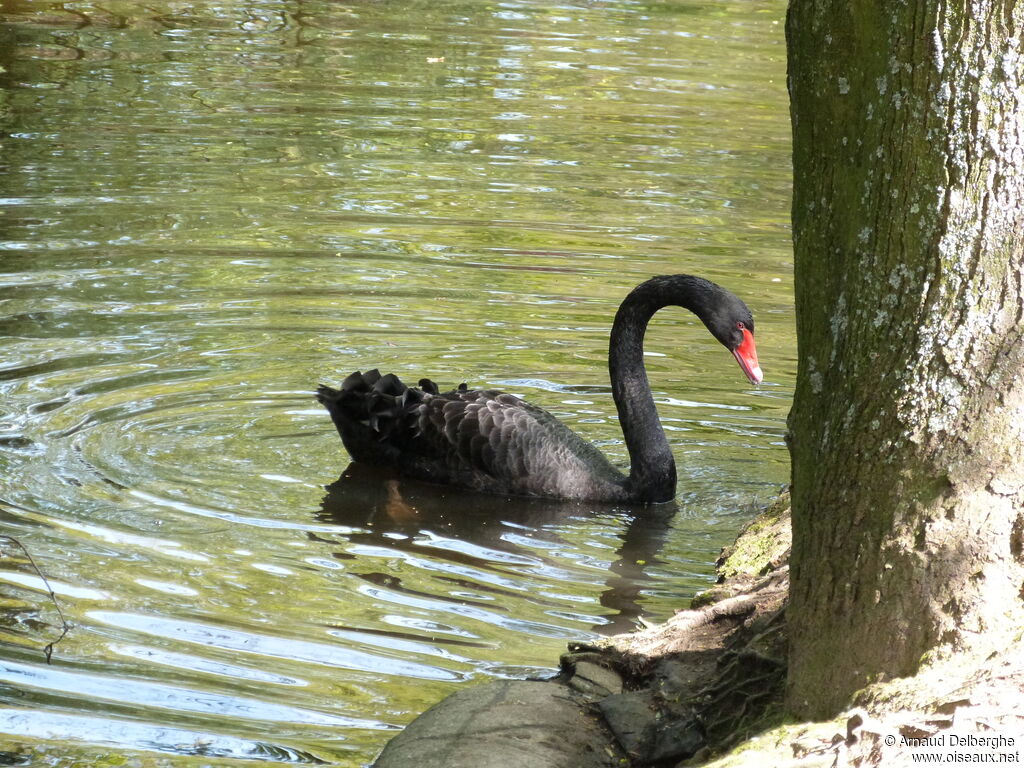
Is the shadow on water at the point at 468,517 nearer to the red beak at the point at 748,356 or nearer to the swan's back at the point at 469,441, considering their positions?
the swan's back at the point at 469,441

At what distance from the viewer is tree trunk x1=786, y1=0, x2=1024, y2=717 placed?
2793 mm

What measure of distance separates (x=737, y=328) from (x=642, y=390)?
1.65 feet

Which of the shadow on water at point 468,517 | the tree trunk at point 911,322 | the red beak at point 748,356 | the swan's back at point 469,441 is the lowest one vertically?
the shadow on water at point 468,517

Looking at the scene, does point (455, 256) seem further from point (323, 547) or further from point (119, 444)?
point (323, 547)

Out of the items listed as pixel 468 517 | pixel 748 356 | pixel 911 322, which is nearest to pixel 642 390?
pixel 748 356

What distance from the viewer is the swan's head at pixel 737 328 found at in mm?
5758

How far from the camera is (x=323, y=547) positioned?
5.17 meters

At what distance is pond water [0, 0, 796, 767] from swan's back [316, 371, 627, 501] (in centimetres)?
12

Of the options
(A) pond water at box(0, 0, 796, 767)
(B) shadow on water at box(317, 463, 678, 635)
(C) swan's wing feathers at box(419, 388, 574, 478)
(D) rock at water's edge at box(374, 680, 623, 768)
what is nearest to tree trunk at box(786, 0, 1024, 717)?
(D) rock at water's edge at box(374, 680, 623, 768)

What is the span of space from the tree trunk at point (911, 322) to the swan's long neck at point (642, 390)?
9.10 feet

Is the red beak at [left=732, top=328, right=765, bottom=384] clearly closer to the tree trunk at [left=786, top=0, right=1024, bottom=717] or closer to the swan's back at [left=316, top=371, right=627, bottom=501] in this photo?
the swan's back at [left=316, top=371, right=627, bottom=501]

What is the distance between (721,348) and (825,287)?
15.5 ft

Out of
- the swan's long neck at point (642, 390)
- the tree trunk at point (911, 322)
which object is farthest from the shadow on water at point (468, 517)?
the tree trunk at point (911, 322)

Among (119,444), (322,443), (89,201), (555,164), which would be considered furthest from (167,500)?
(555,164)
